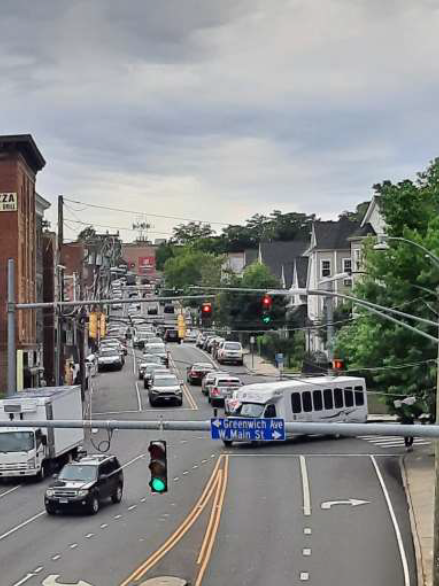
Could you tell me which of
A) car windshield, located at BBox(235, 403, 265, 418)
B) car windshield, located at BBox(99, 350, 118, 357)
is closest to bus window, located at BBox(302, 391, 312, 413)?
car windshield, located at BBox(235, 403, 265, 418)

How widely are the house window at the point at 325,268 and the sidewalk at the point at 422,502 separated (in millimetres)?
49062

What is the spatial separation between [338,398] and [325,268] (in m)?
44.7

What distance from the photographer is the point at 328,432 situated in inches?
664

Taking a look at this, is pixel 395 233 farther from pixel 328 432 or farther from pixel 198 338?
pixel 198 338

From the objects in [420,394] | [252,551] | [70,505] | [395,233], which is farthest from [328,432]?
[395,233]

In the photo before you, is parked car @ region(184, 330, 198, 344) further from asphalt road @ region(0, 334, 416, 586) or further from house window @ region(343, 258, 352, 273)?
asphalt road @ region(0, 334, 416, 586)

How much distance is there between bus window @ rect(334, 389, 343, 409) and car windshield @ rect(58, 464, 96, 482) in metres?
21.0

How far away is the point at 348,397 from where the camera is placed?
53.6m

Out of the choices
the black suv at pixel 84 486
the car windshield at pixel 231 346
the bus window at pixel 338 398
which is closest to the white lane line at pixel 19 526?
the black suv at pixel 84 486

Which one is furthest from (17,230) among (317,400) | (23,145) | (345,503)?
(345,503)

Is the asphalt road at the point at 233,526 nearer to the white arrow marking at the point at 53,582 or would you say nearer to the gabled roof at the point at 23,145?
the white arrow marking at the point at 53,582

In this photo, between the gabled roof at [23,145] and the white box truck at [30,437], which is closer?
the white box truck at [30,437]

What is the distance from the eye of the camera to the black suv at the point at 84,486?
1321 inches

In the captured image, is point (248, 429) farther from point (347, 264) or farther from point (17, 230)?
point (347, 264)
